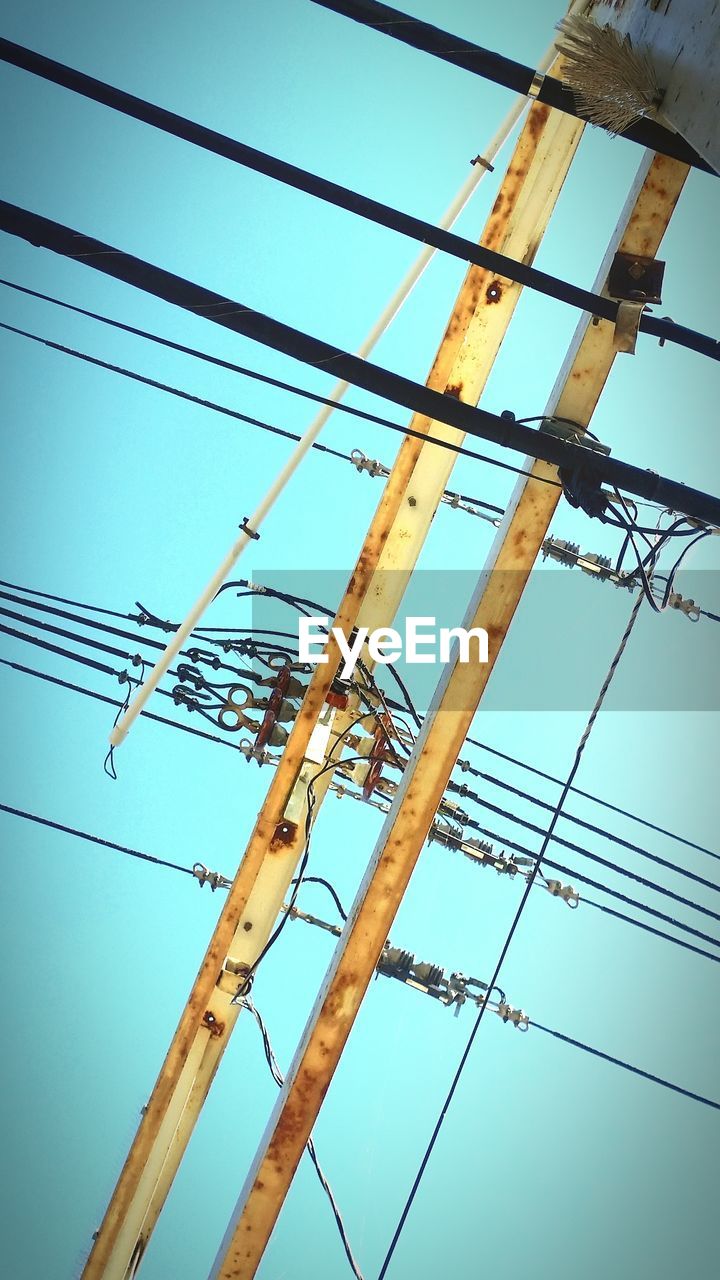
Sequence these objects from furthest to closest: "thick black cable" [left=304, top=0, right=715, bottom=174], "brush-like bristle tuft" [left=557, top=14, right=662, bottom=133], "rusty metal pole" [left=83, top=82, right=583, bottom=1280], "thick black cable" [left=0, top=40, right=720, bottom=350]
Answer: "rusty metal pole" [left=83, top=82, right=583, bottom=1280] < "thick black cable" [left=304, top=0, right=715, bottom=174] < "thick black cable" [left=0, top=40, right=720, bottom=350] < "brush-like bristle tuft" [left=557, top=14, right=662, bottom=133]

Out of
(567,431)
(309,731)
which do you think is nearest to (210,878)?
(309,731)

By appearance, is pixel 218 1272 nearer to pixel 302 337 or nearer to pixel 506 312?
pixel 302 337

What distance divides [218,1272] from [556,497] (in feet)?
10.8

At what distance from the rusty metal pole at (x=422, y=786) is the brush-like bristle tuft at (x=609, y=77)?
0.43m

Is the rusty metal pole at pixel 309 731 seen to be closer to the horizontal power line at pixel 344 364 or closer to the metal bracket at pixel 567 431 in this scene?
the metal bracket at pixel 567 431

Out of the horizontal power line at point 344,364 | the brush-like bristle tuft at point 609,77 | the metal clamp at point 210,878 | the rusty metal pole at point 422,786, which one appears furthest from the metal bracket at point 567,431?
the metal clamp at point 210,878

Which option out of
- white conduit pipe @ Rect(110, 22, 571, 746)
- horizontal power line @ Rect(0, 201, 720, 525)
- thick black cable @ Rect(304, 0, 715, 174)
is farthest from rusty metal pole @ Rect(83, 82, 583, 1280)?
horizontal power line @ Rect(0, 201, 720, 525)

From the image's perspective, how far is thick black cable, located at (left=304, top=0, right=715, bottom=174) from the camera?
4027 millimetres

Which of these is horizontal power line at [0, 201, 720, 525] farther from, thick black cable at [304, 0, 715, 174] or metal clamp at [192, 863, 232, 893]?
metal clamp at [192, 863, 232, 893]

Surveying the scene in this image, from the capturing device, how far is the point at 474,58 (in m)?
4.17

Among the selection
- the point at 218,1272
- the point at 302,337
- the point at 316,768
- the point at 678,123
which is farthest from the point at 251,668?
the point at 678,123

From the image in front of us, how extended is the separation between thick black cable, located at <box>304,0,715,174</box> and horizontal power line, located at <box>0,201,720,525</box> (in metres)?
1.44

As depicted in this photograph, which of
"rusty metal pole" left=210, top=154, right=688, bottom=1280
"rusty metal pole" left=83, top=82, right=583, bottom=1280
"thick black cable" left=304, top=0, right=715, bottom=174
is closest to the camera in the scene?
"thick black cable" left=304, top=0, right=715, bottom=174

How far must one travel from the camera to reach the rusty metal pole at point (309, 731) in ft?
17.1
